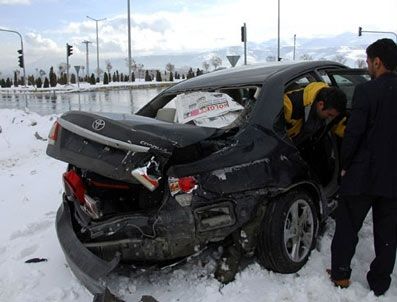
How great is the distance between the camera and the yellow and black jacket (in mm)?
4043

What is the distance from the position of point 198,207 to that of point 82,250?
899 millimetres

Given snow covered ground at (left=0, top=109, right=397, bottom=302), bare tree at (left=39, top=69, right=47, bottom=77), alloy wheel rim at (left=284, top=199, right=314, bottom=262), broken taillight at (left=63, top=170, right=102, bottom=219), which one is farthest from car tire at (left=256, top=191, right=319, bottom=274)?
bare tree at (left=39, top=69, right=47, bottom=77)

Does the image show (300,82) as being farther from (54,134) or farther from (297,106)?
(54,134)

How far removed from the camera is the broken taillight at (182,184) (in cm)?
332

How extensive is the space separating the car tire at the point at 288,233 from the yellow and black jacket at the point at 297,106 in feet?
1.88

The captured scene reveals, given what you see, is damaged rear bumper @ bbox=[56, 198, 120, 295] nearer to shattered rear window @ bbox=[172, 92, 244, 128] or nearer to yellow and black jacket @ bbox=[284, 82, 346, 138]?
shattered rear window @ bbox=[172, 92, 244, 128]

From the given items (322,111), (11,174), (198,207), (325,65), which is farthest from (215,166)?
(11,174)

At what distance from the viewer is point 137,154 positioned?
3.18m

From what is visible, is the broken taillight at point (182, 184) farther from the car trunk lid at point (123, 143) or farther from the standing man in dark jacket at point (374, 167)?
the standing man in dark jacket at point (374, 167)

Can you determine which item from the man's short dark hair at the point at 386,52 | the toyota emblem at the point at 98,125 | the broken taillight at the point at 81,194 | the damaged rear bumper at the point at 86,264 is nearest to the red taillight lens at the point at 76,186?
the broken taillight at the point at 81,194

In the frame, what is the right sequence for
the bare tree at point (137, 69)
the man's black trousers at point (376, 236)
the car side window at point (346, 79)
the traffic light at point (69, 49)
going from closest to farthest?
the man's black trousers at point (376, 236) → the car side window at point (346, 79) → the traffic light at point (69, 49) → the bare tree at point (137, 69)

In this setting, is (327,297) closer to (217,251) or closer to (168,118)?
(217,251)

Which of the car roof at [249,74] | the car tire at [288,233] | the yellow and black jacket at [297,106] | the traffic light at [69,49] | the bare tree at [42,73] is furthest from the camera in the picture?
the bare tree at [42,73]

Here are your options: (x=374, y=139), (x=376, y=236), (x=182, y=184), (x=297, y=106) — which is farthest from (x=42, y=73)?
(x=374, y=139)
